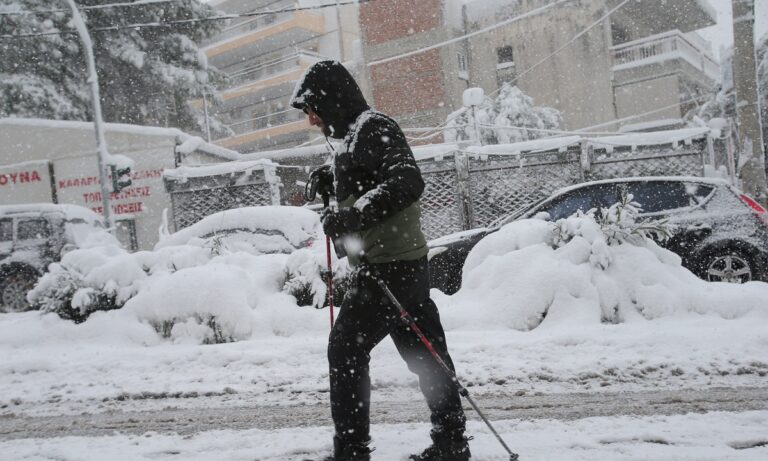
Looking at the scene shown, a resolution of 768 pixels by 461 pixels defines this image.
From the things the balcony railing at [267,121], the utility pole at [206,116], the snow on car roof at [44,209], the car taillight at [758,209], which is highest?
the balcony railing at [267,121]

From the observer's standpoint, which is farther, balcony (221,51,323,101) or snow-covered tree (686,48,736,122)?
balcony (221,51,323,101)

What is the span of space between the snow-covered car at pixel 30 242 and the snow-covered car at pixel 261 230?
9.37 feet

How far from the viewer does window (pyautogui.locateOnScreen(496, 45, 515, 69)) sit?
26.7 metres

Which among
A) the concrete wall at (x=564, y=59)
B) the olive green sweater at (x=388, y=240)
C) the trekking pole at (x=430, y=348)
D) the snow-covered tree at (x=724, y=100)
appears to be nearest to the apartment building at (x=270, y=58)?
the concrete wall at (x=564, y=59)

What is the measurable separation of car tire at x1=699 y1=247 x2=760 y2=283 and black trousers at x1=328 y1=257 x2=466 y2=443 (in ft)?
16.7

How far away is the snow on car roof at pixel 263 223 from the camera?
358 inches

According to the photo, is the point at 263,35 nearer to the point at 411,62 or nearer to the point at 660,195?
the point at 411,62

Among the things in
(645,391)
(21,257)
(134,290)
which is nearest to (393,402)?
(645,391)

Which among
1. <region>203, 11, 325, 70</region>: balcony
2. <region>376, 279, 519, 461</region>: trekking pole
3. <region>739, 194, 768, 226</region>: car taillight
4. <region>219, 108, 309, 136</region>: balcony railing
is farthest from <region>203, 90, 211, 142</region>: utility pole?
<region>376, 279, 519, 461</region>: trekking pole

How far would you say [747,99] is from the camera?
41.5 ft

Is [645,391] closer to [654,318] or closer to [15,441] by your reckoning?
[654,318]

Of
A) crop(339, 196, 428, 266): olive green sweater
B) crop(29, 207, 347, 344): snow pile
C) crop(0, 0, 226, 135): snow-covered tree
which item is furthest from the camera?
crop(0, 0, 226, 135): snow-covered tree

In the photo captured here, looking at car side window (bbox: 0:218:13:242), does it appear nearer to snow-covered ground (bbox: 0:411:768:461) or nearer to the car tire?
snow-covered ground (bbox: 0:411:768:461)

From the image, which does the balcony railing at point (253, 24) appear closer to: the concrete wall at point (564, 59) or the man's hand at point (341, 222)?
the concrete wall at point (564, 59)
